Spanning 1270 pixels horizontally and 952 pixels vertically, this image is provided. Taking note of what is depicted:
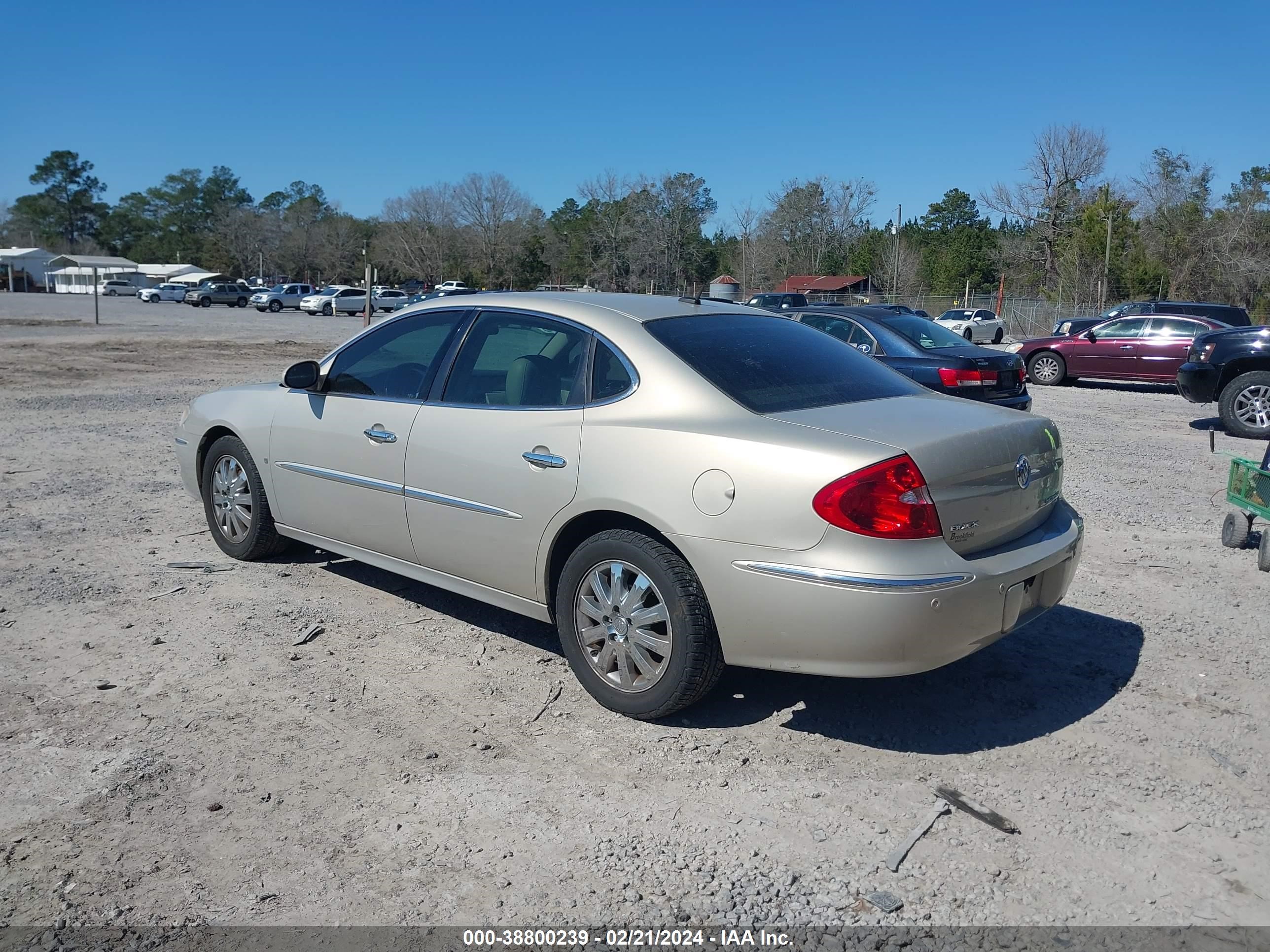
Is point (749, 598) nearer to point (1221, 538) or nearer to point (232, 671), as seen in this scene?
point (232, 671)

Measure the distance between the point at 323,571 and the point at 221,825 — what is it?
106 inches

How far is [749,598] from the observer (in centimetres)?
346

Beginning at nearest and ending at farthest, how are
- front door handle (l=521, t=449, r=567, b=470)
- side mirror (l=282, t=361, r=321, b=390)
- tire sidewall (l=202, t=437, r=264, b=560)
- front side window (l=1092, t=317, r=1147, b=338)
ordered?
front door handle (l=521, t=449, r=567, b=470), side mirror (l=282, t=361, r=321, b=390), tire sidewall (l=202, t=437, r=264, b=560), front side window (l=1092, t=317, r=1147, b=338)

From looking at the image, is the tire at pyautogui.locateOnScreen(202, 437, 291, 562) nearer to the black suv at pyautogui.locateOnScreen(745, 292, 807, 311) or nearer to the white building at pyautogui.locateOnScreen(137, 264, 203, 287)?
the black suv at pyautogui.locateOnScreen(745, 292, 807, 311)

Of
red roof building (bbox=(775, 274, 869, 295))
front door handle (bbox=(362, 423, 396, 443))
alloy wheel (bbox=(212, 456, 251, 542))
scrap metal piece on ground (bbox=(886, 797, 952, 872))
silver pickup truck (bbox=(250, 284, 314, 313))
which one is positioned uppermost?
red roof building (bbox=(775, 274, 869, 295))

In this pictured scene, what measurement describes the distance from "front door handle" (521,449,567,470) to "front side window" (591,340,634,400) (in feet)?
0.95

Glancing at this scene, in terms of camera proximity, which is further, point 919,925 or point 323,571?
point 323,571

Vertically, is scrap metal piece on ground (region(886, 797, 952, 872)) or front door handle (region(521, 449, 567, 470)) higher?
front door handle (region(521, 449, 567, 470))

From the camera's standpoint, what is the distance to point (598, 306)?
172 inches

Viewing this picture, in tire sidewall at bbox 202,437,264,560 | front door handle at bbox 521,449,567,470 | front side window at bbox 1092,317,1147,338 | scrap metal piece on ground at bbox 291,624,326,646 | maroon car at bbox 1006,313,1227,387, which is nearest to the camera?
front door handle at bbox 521,449,567,470

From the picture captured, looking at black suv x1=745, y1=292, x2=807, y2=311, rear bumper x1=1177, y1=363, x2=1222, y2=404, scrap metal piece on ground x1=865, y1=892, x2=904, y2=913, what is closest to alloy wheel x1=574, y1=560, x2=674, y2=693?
scrap metal piece on ground x1=865, y1=892, x2=904, y2=913

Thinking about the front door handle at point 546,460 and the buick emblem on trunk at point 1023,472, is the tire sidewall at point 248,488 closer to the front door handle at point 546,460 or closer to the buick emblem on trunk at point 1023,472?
the front door handle at point 546,460

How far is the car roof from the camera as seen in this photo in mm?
4262

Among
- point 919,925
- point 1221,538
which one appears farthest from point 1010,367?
point 919,925
